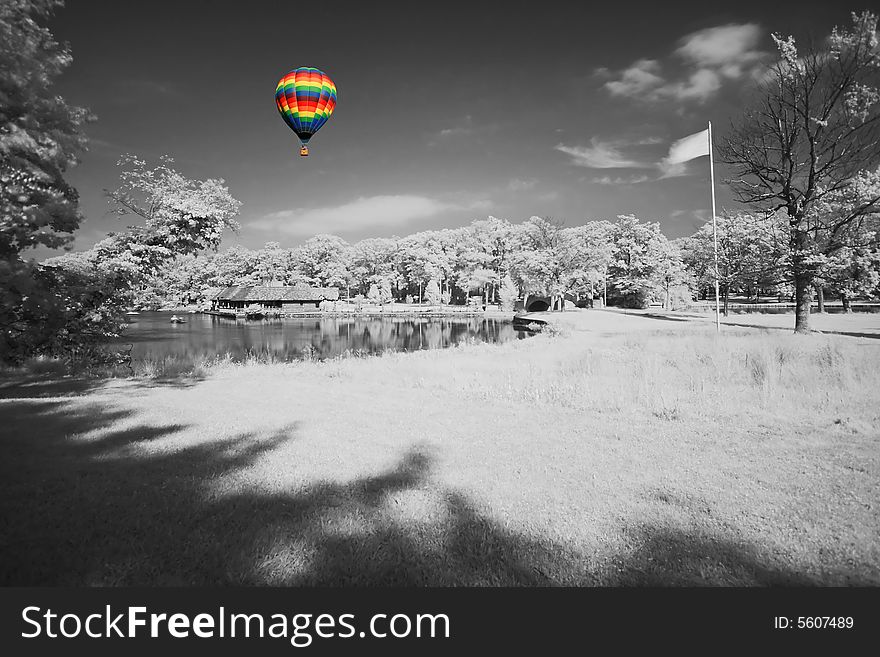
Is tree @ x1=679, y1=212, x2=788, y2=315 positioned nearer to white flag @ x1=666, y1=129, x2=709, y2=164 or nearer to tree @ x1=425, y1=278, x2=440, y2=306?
white flag @ x1=666, y1=129, x2=709, y2=164

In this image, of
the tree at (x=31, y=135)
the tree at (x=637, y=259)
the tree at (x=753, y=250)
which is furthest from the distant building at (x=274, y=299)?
the tree at (x=31, y=135)

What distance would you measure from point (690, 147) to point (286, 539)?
25.0 metres

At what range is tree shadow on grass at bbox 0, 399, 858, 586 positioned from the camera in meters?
3.41

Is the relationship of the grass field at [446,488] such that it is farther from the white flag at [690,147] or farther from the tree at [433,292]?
the tree at [433,292]

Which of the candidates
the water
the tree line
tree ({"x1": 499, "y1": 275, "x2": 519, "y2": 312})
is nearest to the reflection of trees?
the water

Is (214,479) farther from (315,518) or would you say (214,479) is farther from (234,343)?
(234,343)

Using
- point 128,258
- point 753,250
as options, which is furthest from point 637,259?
point 128,258

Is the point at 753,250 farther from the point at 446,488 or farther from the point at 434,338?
the point at 434,338

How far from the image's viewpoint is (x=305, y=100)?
57.3 feet

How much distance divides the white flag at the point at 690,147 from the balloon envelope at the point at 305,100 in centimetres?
1666

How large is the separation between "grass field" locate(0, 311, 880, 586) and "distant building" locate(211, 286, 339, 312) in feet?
243

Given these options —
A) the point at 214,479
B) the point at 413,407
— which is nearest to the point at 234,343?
the point at 413,407

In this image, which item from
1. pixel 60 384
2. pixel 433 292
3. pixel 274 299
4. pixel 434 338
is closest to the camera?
pixel 60 384

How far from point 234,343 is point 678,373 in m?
37.6
